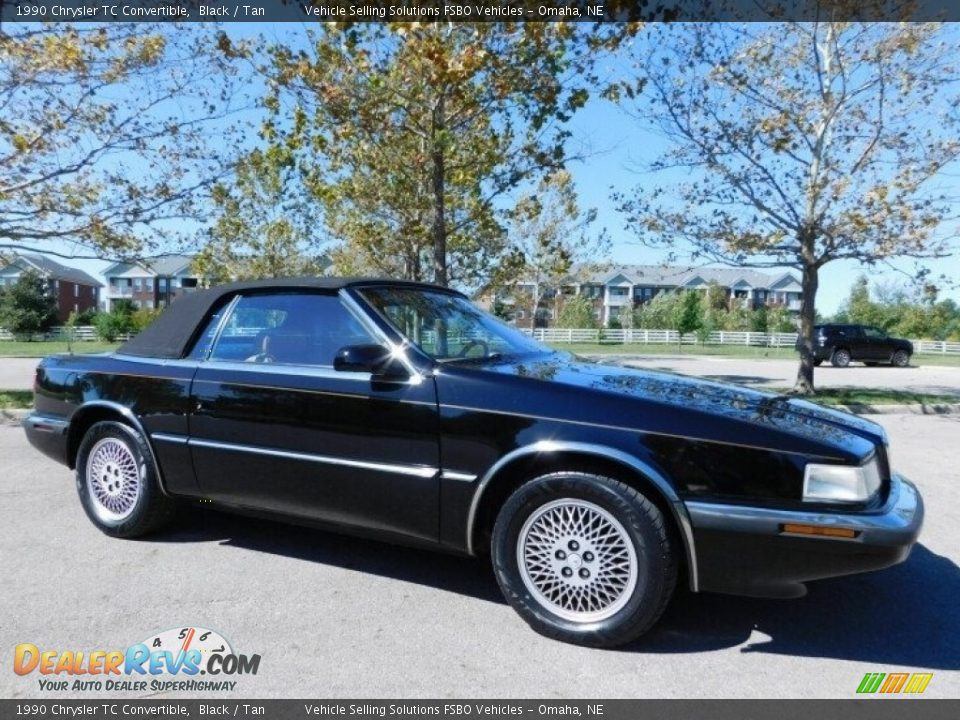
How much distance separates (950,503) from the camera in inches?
207

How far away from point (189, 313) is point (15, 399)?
27.6 ft

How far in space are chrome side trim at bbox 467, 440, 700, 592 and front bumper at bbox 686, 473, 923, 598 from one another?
0.09 feet

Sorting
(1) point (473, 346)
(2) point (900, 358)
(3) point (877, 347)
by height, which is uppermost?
(1) point (473, 346)

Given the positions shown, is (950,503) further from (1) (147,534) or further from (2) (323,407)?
(1) (147,534)

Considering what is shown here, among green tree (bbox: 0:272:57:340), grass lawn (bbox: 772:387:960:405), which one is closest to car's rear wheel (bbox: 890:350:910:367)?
grass lawn (bbox: 772:387:960:405)

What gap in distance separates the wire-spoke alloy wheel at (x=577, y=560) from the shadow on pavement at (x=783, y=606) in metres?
0.24

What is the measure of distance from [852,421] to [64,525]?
4695 millimetres

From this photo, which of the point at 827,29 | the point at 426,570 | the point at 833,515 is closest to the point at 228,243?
the point at 827,29

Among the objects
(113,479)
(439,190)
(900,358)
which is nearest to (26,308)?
(439,190)

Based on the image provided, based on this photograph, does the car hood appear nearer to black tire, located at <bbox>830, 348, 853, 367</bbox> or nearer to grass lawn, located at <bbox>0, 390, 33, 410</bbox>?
grass lawn, located at <bbox>0, 390, 33, 410</bbox>

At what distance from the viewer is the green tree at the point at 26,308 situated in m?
43.7

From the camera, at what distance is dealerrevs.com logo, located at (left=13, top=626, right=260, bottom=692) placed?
258 centimetres

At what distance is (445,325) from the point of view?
12.7 feet

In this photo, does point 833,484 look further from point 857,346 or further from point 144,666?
point 857,346
